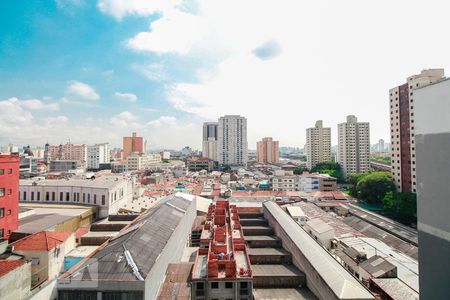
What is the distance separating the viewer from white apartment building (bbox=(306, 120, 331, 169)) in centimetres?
7169

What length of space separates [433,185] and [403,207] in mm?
26821

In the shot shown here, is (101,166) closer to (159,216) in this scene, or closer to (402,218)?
(159,216)

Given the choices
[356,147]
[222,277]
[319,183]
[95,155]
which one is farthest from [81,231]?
[95,155]

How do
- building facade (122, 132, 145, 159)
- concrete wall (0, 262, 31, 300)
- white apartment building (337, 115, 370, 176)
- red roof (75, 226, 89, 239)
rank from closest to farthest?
concrete wall (0, 262, 31, 300), red roof (75, 226, 89, 239), white apartment building (337, 115, 370, 176), building facade (122, 132, 145, 159)

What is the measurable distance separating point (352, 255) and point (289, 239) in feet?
14.7

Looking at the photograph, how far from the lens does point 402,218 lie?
2714cm

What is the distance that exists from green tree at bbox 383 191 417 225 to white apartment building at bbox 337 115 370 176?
29.6 m

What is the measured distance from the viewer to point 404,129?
107 feet

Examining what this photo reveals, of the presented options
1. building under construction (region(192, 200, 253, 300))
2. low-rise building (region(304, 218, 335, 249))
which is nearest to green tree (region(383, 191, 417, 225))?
low-rise building (region(304, 218, 335, 249))

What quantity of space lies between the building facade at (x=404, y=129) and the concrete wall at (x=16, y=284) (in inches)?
1427

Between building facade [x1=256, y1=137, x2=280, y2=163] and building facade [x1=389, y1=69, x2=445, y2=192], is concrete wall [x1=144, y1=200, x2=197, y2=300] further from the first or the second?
building facade [x1=256, y1=137, x2=280, y2=163]

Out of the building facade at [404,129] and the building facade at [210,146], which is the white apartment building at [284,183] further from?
the building facade at [210,146]

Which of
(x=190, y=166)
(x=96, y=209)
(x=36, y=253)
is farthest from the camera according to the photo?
(x=190, y=166)

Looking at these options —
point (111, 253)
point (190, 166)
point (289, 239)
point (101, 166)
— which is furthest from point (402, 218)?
point (101, 166)
